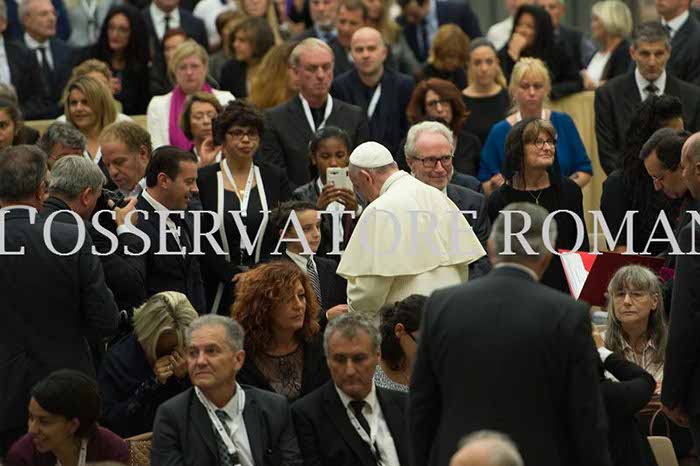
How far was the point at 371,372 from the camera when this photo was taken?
328 inches

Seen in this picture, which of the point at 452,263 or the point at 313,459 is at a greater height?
the point at 452,263

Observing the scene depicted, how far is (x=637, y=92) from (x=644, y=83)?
0.27 feet

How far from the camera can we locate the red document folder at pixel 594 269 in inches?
386

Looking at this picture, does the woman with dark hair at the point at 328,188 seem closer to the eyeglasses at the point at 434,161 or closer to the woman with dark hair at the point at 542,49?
the eyeglasses at the point at 434,161

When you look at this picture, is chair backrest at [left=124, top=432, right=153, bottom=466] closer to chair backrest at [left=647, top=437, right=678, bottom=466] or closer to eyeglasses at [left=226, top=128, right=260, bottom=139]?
chair backrest at [left=647, top=437, right=678, bottom=466]

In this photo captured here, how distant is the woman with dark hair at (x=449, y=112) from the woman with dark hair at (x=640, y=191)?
1.45 m

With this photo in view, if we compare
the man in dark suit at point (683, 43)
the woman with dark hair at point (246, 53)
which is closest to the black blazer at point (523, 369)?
the man in dark suit at point (683, 43)

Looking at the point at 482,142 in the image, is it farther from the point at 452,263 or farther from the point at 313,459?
the point at 313,459

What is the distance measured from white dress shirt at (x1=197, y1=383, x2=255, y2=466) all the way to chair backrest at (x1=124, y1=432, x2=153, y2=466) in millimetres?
611

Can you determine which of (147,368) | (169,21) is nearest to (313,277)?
(147,368)

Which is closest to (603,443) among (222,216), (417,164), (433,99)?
(417,164)

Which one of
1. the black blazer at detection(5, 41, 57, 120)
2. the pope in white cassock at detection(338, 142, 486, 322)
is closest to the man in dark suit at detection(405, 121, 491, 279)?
the pope in white cassock at detection(338, 142, 486, 322)

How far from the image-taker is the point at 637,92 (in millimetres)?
12961

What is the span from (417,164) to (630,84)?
317cm
